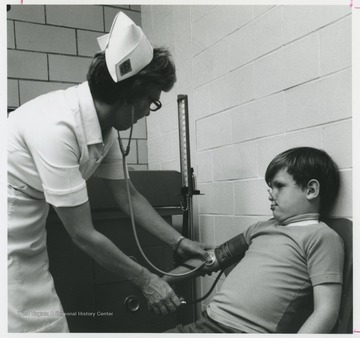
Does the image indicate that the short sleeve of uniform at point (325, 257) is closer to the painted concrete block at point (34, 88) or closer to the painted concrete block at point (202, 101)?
the painted concrete block at point (202, 101)

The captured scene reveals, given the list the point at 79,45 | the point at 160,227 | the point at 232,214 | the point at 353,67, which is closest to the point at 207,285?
the point at 232,214

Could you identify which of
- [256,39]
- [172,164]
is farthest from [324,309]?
[172,164]

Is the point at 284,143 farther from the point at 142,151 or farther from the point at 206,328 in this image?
the point at 142,151

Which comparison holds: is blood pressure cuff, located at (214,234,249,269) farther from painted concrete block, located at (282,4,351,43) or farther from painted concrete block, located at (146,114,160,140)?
painted concrete block, located at (146,114,160,140)

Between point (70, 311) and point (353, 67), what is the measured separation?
115 centimetres

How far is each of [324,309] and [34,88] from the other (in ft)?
4.80

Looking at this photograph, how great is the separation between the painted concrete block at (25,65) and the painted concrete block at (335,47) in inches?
48.4

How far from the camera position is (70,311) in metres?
1.32

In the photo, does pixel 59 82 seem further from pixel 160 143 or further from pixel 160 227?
Answer: pixel 160 227

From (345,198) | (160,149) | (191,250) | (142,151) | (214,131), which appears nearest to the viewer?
(345,198)

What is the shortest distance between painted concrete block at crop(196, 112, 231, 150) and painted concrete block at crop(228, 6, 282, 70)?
189mm

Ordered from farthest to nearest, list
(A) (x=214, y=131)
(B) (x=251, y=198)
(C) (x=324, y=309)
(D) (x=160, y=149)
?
(D) (x=160, y=149)
(A) (x=214, y=131)
(B) (x=251, y=198)
(C) (x=324, y=309)

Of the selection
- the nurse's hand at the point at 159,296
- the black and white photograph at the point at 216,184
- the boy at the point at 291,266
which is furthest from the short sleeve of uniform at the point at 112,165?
the boy at the point at 291,266

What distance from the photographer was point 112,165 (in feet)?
4.01
